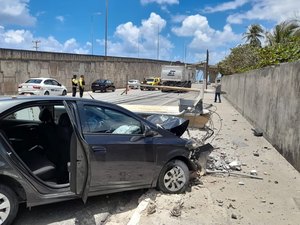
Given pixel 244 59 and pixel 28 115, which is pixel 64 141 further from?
pixel 244 59

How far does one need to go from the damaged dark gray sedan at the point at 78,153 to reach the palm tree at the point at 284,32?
1676 cm

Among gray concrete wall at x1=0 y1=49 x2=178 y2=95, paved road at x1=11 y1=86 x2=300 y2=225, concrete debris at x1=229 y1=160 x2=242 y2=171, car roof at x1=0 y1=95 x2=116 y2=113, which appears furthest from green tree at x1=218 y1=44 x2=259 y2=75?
car roof at x1=0 y1=95 x2=116 y2=113

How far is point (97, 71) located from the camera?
152 feet

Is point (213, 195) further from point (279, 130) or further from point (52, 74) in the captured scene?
point (52, 74)

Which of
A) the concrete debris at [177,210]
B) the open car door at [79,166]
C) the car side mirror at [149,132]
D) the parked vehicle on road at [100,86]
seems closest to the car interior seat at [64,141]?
the open car door at [79,166]

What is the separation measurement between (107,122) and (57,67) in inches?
1325

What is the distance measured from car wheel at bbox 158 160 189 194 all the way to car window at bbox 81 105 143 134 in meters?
0.80

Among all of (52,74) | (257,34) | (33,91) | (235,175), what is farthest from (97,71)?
(235,175)

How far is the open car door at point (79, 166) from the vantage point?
3945 millimetres

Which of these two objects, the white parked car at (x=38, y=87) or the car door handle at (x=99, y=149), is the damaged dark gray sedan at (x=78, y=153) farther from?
the white parked car at (x=38, y=87)

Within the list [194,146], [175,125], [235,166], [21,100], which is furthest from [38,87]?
[21,100]

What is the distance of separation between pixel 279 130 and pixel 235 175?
2.62 metres

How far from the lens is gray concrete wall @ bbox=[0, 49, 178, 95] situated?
96.5 feet

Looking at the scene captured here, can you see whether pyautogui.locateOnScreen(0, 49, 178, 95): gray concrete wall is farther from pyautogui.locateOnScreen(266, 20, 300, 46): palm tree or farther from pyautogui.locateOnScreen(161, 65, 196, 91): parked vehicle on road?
pyautogui.locateOnScreen(266, 20, 300, 46): palm tree
